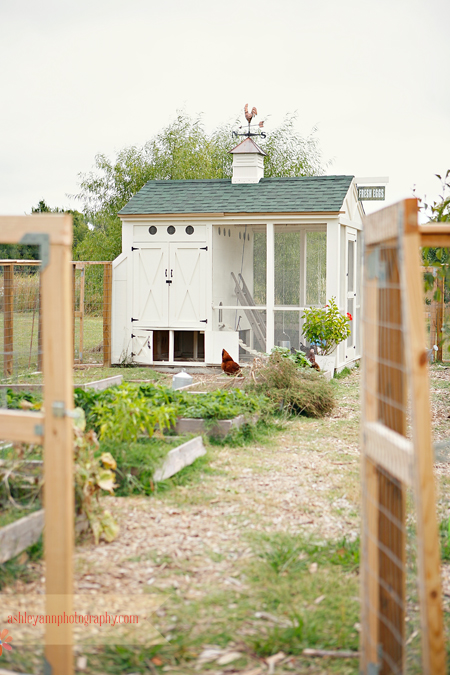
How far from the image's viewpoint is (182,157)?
75.5 feet

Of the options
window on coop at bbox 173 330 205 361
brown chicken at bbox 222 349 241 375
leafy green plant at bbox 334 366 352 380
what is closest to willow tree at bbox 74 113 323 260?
window on coop at bbox 173 330 205 361

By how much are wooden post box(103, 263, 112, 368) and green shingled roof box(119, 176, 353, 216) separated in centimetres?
126

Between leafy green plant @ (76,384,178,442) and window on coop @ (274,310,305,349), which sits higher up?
window on coop @ (274,310,305,349)

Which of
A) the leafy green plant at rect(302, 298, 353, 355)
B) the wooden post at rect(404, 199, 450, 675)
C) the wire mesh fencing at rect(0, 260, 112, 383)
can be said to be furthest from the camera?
the leafy green plant at rect(302, 298, 353, 355)

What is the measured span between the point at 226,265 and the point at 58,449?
11448 millimetres

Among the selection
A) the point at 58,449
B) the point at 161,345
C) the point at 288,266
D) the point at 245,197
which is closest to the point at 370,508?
the point at 58,449

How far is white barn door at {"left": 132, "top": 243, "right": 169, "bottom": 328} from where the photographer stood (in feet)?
43.1

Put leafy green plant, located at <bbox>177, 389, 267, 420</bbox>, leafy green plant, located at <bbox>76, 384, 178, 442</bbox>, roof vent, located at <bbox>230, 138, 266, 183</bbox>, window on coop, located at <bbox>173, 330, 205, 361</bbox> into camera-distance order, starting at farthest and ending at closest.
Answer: window on coop, located at <bbox>173, 330, 205, 361</bbox>
roof vent, located at <bbox>230, 138, 266, 183</bbox>
leafy green plant, located at <bbox>177, 389, 267, 420</bbox>
leafy green plant, located at <bbox>76, 384, 178, 442</bbox>

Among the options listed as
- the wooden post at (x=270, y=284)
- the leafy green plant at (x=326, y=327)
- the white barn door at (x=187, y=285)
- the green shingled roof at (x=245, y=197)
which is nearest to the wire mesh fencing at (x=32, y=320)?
the white barn door at (x=187, y=285)

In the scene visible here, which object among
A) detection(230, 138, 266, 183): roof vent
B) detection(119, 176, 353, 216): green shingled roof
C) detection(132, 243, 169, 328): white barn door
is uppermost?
detection(230, 138, 266, 183): roof vent

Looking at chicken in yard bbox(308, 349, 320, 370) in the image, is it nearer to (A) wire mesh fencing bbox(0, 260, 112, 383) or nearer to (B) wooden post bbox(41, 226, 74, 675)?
(A) wire mesh fencing bbox(0, 260, 112, 383)

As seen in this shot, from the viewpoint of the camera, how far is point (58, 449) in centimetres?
257

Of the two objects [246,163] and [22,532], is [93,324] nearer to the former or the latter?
[246,163]

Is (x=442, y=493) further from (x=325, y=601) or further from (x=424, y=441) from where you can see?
(x=424, y=441)
